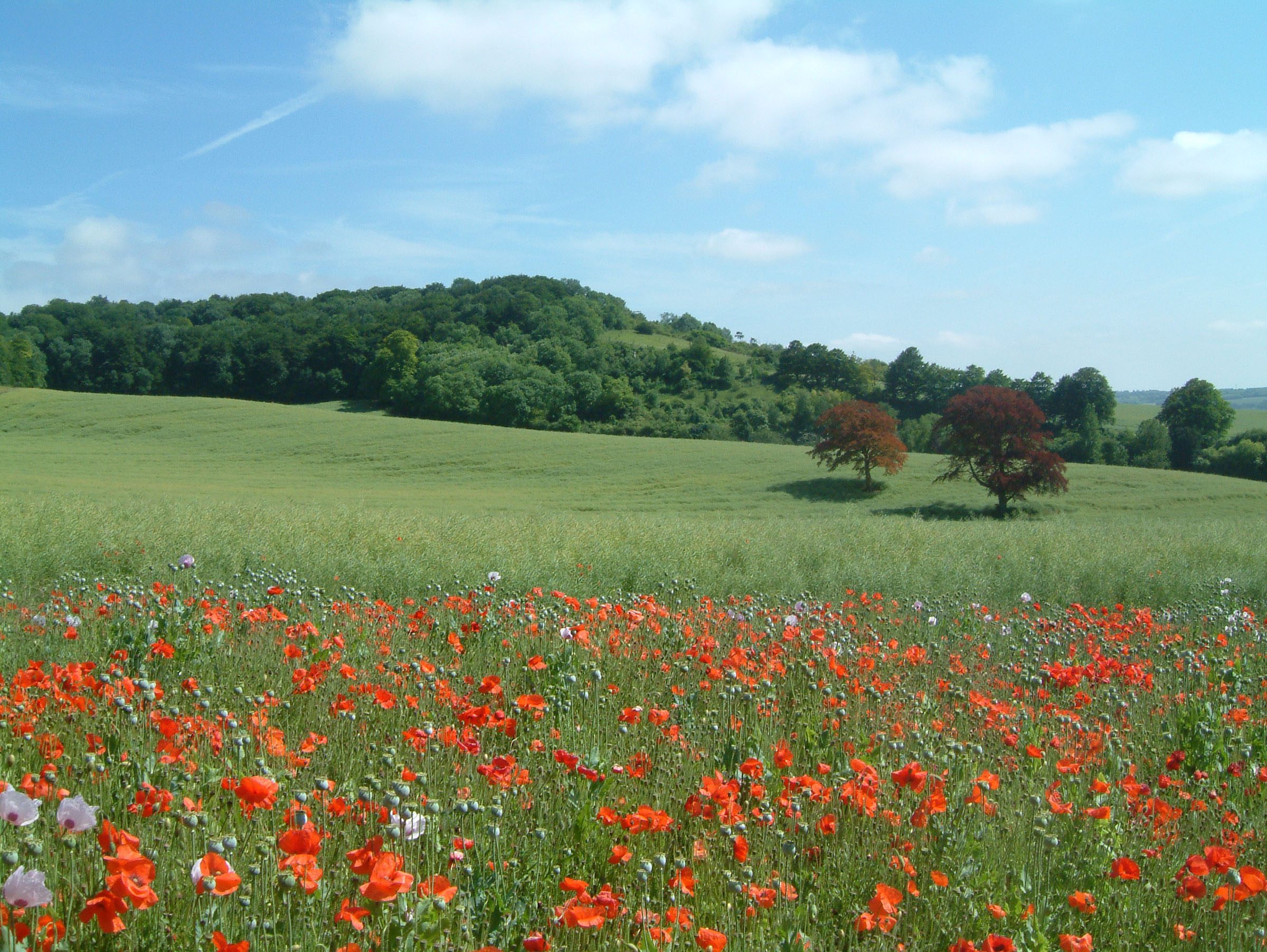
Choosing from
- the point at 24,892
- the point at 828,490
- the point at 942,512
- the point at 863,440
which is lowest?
the point at 942,512

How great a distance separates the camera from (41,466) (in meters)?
29.8

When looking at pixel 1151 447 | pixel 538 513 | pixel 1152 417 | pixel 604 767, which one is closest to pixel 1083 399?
pixel 1151 447

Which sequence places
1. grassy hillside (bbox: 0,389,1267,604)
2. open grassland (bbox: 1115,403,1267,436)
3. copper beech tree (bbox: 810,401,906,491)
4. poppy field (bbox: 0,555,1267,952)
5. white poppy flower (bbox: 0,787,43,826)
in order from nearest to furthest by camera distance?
white poppy flower (bbox: 0,787,43,826)
poppy field (bbox: 0,555,1267,952)
grassy hillside (bbox: 0,389,1267,604)
copper beech tree (bbox: 810,401,906,491)
open grassland (bbox: 1115,403,1267,436)

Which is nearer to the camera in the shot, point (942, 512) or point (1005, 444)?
point (942, 512)

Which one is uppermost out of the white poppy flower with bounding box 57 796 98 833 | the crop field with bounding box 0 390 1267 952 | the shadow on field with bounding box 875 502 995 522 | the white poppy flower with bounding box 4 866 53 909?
the white poppy flower with bounding box 57 796 98 833

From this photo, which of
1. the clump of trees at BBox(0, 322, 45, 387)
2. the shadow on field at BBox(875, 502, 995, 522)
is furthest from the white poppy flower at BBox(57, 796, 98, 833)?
the clump of trees at BBox(0, 322, 45, 387)

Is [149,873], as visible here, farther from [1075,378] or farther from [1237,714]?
[1075,378]

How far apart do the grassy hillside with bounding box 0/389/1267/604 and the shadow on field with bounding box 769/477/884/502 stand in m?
0.13

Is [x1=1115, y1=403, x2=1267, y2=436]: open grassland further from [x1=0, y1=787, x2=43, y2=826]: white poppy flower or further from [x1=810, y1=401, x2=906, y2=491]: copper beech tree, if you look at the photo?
[x1=0, y1=787, x2=43, y2=826]: white poppy flower

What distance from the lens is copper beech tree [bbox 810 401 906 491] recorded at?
34344mm

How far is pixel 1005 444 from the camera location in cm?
3162

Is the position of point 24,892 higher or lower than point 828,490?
higher

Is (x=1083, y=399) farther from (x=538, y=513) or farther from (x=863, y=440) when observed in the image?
(x=538, y=513)

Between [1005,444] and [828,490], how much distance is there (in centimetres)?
679
